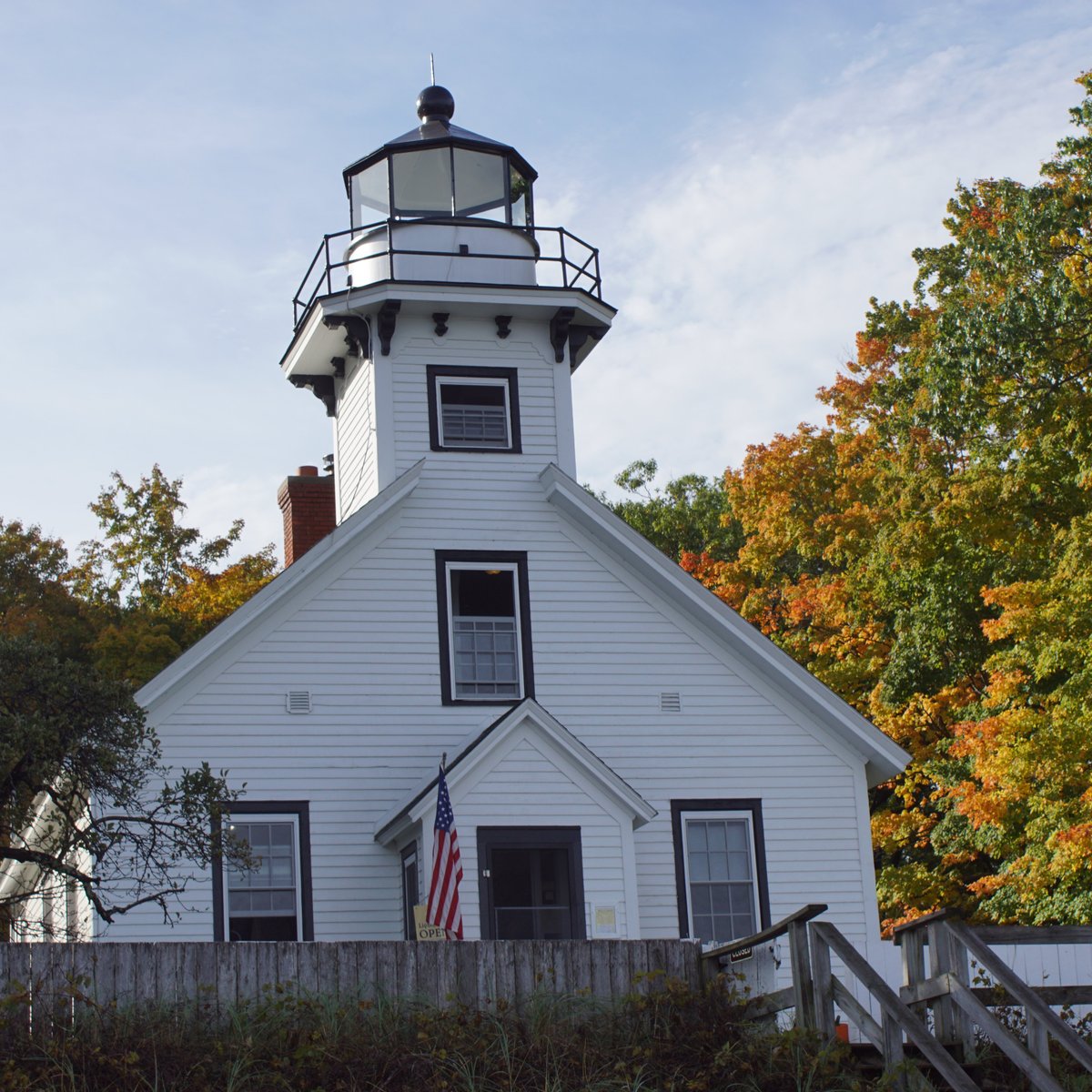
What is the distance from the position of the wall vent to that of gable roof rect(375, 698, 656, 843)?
4.99ft

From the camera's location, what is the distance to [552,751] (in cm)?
1873

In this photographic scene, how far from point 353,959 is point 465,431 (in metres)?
9.99

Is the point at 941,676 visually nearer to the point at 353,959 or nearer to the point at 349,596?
the point at 349,596

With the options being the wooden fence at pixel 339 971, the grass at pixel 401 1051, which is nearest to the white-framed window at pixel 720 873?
the wooden fence at pixel 339 971

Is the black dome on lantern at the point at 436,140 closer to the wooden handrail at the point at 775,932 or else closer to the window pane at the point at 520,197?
the window pane at the point at 520,197

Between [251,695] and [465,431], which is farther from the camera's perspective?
[465,431]

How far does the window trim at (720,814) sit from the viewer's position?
19547mm

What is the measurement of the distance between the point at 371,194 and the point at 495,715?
25.9 feet

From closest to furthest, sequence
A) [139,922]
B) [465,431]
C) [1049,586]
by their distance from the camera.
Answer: [139,922] < [465,431] < [1049,586]

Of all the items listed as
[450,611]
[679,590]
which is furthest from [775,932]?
[450,611]

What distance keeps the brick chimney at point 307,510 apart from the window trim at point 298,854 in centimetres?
617

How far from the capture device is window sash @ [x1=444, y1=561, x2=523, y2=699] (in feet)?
65.8

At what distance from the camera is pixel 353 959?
12.6 meters

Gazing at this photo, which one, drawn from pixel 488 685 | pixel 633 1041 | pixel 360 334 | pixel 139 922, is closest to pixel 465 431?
pixel 360 334
